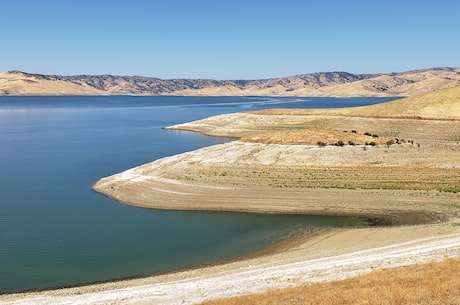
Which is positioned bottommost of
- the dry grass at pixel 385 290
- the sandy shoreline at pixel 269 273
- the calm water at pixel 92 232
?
the calm water at pixel 92 232

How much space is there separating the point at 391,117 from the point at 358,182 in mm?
57658

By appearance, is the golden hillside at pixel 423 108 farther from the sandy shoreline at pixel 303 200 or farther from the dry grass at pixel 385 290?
the dry grass at pixel 385 290

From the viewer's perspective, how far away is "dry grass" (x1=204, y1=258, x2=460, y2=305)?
17.8 metres

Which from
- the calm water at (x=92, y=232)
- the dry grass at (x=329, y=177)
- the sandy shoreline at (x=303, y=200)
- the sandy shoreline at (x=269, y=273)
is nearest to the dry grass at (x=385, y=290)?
the sandy shoreline at (x=269, y=273)

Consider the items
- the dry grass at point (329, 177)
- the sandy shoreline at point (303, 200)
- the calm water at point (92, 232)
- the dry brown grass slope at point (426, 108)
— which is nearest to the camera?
the sandy shoreline at point (303, 200)

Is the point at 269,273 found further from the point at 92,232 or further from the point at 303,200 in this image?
the point at 303,200

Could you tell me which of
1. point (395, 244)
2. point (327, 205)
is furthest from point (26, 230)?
point (395, 244)

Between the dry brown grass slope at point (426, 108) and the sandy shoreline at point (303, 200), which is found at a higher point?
the dry brown grass slope at point (426, 108)

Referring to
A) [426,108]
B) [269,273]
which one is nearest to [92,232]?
[269,273]

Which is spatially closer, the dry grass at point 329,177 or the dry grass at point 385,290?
the dry grass at point 385,290

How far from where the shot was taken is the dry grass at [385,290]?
17.8 meters

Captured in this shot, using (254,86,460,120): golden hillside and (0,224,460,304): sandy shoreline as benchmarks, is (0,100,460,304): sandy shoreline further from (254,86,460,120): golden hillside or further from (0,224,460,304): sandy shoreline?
(254,86,460,120): golden hillside

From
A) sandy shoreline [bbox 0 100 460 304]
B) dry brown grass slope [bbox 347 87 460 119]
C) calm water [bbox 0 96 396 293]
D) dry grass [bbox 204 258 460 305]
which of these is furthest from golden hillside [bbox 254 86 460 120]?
dry grass [bbox 204 258 460 305]

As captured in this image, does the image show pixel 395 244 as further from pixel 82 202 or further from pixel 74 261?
pixel 82 202
